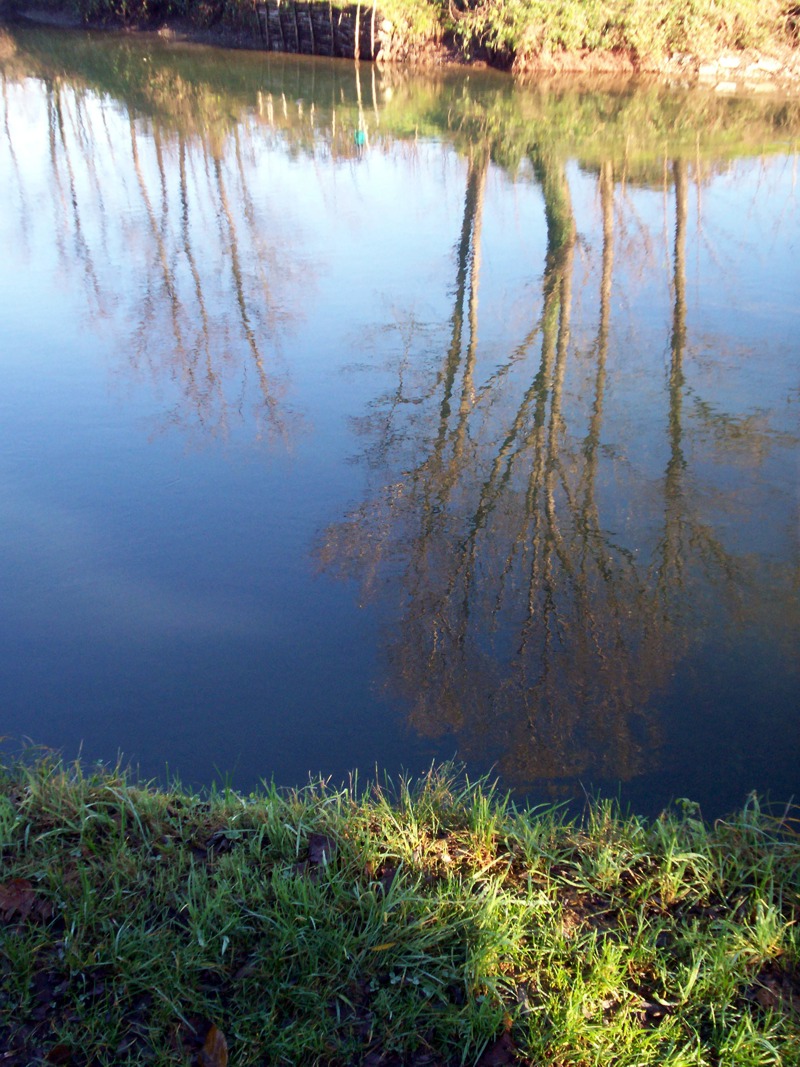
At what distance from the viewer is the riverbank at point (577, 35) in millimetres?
18797

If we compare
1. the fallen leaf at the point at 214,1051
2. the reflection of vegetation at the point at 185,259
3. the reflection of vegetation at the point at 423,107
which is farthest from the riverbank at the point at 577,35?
the fallen leaf at the point at 214,1051

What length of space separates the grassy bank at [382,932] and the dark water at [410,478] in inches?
17.1

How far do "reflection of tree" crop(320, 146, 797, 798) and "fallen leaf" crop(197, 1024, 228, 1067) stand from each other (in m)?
1.38

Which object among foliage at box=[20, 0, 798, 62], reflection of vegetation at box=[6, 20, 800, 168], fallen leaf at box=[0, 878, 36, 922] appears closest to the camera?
fallen leaf at box=[0, 878, 36, 922]

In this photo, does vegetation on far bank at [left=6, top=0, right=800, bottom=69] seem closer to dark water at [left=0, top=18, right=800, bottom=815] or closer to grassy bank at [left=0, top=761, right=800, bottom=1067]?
dark water at [left=0, top=18, right=800, bottom=815]

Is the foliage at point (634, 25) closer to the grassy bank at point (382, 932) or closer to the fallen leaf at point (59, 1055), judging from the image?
the grassy bank at point (382, 932)

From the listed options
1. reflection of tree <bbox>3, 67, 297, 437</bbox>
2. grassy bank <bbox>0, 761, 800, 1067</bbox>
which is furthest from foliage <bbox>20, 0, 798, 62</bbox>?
grassy bank <bbox>0, 761, 800, 1067</bbox>

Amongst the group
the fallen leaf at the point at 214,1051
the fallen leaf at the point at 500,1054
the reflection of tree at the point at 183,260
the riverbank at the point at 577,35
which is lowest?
the fallen leaf at the point at 500,1054

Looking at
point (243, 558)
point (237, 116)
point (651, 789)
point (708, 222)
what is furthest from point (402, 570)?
point (237, 116)

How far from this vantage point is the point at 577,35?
1886 cm

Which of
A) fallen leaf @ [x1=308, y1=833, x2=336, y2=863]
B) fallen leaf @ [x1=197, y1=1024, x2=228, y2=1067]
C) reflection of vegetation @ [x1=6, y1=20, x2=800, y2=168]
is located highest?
reflection of vegetation @ [x1=6, y1=20, x2=800, y2=168]

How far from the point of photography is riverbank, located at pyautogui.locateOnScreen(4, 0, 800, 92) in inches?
740

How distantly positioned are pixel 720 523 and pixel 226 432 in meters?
3.00

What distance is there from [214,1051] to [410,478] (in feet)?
10.8
